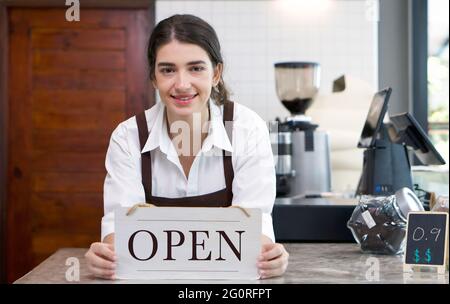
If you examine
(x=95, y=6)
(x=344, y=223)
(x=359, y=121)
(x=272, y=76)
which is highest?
(x=95, y=6)

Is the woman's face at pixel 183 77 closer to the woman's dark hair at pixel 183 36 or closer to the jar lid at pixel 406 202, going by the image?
the woman's dark hair at pixel 183 36

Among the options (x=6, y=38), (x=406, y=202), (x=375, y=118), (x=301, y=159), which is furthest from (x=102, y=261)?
(x=6, y=38)

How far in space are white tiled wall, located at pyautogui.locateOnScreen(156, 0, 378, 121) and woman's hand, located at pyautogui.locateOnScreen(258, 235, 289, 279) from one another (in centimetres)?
190

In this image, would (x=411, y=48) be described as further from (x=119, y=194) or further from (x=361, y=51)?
(x=119, y=194)

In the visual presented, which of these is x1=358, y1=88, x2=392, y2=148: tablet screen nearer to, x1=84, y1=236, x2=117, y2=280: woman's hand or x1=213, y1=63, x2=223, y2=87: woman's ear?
x1=213, y1=63, x2=223, y2=87: woman's ear

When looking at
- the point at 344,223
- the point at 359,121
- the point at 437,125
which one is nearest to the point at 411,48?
the point at 359,121

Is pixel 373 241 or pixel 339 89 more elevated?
pixel 339 89

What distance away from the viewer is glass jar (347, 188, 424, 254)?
44.4 inches

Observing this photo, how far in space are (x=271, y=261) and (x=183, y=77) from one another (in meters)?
0.24

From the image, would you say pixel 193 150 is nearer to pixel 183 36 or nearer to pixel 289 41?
pixel 183 36

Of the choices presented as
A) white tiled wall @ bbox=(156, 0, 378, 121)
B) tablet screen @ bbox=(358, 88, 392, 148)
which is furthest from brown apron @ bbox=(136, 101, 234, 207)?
white tiled wall @ bbox=(156, 0, 378, 121)

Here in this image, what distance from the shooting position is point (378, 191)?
5.14 ft

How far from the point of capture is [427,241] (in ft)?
3.26

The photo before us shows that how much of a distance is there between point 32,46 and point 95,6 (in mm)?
285
